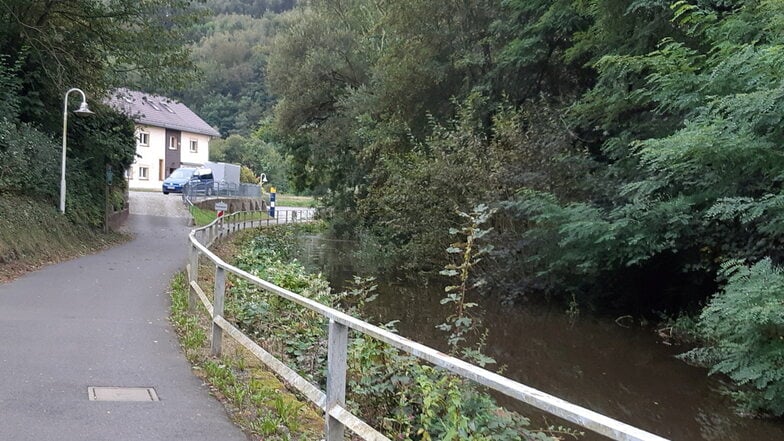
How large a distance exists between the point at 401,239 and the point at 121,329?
14.2 m

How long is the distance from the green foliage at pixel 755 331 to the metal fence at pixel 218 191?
32.8m

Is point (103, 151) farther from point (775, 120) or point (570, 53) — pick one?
point (775, 120)

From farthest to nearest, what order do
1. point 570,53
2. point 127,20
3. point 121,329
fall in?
point 127,20
point 570,53
point 121,329

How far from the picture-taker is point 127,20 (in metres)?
20.9

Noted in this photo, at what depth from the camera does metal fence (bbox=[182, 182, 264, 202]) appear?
40.0m

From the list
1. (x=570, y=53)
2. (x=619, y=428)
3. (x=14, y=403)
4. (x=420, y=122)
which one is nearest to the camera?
(x=619, y=428)

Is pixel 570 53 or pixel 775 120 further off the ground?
pixel 570 53

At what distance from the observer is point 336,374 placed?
4066mm

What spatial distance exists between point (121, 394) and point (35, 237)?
1164 centimetres

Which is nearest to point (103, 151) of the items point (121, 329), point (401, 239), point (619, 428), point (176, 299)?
point (401, 239)

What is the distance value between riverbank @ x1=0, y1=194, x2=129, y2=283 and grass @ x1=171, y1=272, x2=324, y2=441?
264 inches

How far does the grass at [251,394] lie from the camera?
4.96 m

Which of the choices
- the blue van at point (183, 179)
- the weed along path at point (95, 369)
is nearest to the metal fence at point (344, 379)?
the weed along path at point (95, 369)

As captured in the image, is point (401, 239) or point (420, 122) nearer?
point (401, 239)
